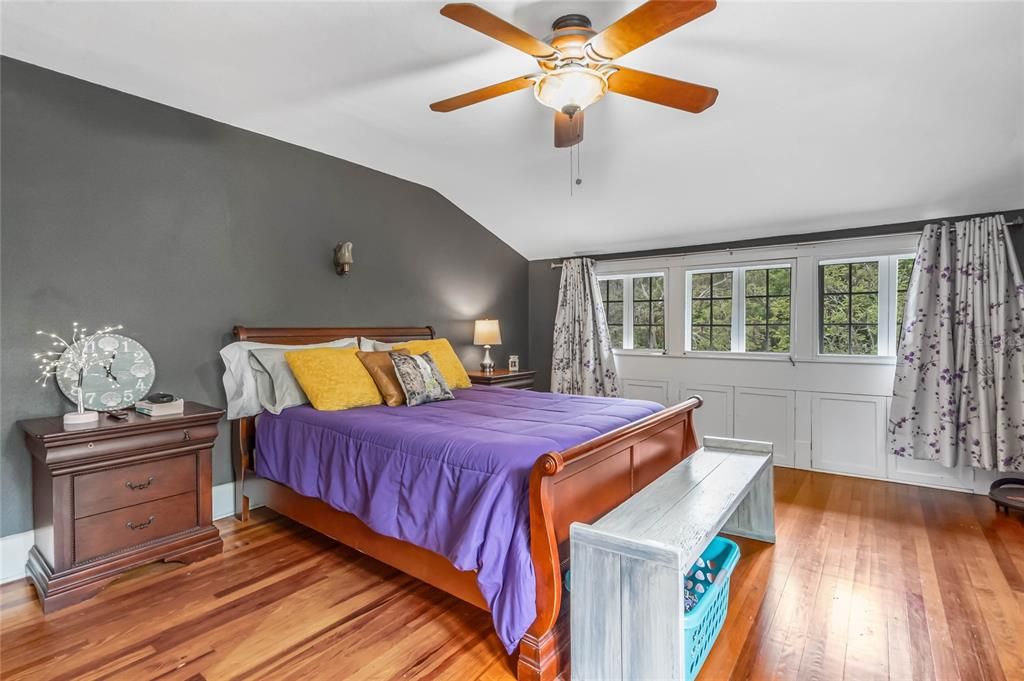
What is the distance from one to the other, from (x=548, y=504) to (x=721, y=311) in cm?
358

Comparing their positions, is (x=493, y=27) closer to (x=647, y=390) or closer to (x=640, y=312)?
(x=640, y=312)

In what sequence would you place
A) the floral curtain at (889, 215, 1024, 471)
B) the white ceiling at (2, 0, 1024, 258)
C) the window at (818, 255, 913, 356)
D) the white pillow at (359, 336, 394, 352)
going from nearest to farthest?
the white ceiling at (2, 0, 1024, 258) → the floral curtain at (889, 215, 1024, 471) → the white pillow at (359, 336, 394, 352) → the window at (818, 255, 913, 356)

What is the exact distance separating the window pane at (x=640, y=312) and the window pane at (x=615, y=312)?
0.15 metres

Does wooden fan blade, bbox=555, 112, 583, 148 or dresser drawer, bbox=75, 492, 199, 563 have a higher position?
wooden fan blade, bbox=555, 112, 583, 148

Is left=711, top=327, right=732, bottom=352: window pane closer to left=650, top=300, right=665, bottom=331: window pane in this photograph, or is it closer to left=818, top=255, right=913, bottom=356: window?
left=650, top=300, right=665, bottom=331: window pane

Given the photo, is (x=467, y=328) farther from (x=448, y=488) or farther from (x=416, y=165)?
(x=448, y=488)

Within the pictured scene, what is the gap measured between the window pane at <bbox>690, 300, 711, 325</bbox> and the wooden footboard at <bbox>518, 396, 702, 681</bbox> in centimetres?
A: 247

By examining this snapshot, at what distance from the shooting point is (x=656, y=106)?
9.61 ft

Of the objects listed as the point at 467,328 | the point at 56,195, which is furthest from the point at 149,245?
the point at 467,328

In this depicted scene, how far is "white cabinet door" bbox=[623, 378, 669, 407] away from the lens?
4.97 metres

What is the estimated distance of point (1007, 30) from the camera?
2.17m

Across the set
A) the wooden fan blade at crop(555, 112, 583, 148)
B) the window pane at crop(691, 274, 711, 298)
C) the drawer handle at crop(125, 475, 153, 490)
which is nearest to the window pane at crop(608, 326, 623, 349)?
the window pane at crop(691, 274, 711, 298)

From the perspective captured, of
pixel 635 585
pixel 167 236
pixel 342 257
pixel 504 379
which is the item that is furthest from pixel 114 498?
pixel 504 379

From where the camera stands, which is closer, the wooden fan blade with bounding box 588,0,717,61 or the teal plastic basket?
the wooden fan blade with bounding box 588,0,717,61
